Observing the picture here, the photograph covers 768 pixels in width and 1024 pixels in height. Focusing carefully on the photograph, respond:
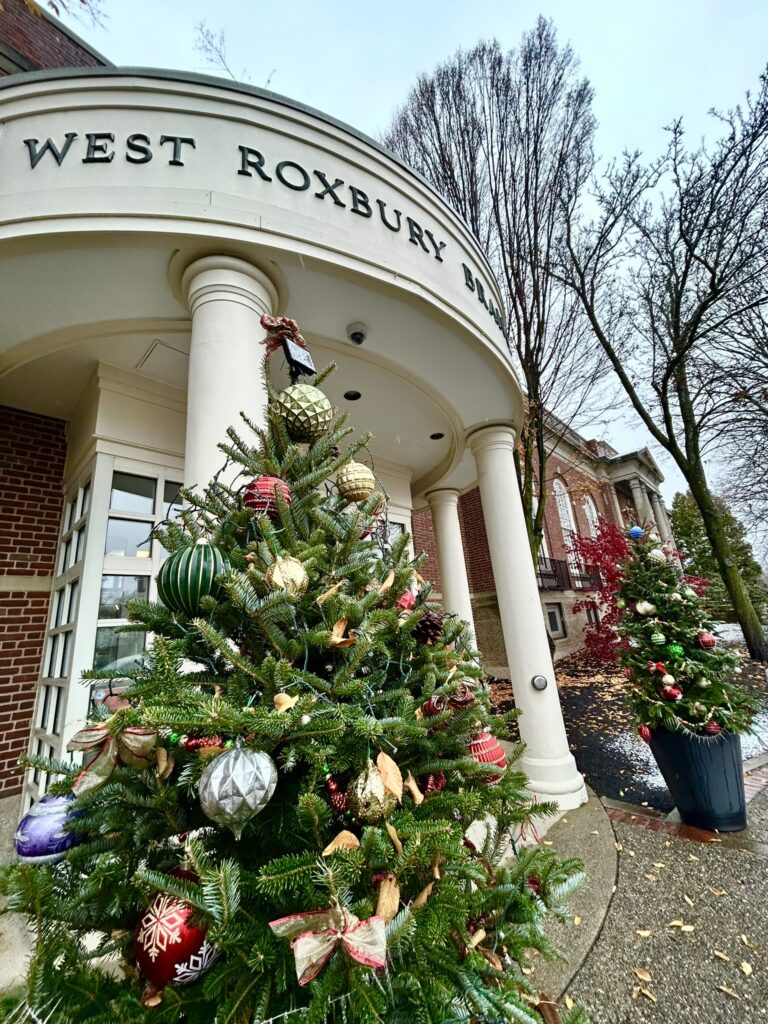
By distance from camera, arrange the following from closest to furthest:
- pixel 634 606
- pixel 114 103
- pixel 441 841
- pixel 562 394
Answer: pixel 441 841 → pixel 114 103 → pixel 634 606 → pixel 562 394

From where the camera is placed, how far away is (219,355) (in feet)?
7.95

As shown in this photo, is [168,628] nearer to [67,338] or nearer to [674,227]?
[67,338]

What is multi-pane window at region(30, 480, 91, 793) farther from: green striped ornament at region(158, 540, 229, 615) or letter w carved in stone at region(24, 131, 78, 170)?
green striped ornament at region(158, 540, 229, 615)

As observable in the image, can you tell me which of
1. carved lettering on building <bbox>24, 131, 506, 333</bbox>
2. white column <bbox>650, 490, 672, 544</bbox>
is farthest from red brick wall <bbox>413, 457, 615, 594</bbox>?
white column <bbox>650, 490, 672, 544</bbox>

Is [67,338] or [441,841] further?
[67,338]

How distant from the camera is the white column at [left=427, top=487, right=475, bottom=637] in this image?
6.50 m

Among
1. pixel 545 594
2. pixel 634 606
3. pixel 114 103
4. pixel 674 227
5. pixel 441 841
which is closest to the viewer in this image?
pixel 441 841

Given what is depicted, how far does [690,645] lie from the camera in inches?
142

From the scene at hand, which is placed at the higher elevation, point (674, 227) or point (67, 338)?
point (674, 227)

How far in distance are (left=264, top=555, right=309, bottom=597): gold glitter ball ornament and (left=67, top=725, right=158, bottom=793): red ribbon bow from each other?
418 millimetres

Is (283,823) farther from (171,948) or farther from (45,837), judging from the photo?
(45,837)

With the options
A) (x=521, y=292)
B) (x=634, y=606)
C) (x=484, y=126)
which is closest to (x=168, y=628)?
(x=634, y=606)

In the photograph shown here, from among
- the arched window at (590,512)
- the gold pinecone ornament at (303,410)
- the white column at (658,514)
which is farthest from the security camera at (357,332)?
the white column at (658,514)

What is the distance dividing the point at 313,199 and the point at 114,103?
4.32 feet
